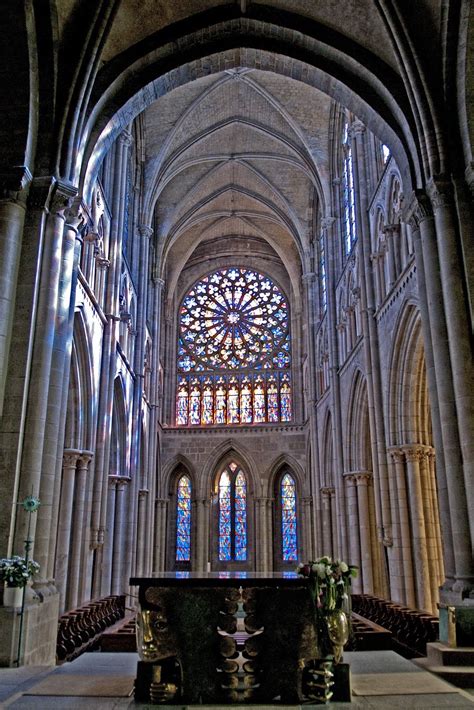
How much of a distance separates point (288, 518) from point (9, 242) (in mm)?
22810

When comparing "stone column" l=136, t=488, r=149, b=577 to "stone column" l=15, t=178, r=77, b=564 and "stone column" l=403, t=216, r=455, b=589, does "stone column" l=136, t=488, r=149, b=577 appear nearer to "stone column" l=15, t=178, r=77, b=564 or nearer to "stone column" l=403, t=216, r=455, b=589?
"stone column" l=15, t=178, r=77, b=564

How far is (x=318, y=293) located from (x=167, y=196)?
764 centimetres

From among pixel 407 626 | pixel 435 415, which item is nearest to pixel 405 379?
pixel 435 415

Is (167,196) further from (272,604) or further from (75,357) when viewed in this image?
(272,604)

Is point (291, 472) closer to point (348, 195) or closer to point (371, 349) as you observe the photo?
point (348, 195)

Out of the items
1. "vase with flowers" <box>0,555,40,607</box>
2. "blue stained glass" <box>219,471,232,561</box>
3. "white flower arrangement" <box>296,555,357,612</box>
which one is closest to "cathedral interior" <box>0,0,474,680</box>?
"blue stained glass" <box>219,471,232,561</box>

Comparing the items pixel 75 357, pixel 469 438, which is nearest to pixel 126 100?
pixel 75 357

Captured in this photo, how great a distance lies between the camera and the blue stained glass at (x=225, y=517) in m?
29.3

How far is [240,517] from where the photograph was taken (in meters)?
29.9

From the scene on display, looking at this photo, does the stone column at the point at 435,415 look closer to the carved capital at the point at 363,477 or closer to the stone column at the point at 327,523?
the carved capital at the point at 363,477

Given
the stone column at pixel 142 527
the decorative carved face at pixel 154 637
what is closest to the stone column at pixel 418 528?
the decorative carved face at pixel 154 637

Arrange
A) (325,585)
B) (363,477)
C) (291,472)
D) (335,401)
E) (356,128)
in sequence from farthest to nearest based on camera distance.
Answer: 1. (291,472)
2. (335,401)
3. (363,477)
4. (356,128)
5. (325,585)

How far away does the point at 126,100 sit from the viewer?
13133 millimetres

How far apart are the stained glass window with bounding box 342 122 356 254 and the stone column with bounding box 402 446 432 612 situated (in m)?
8.05
